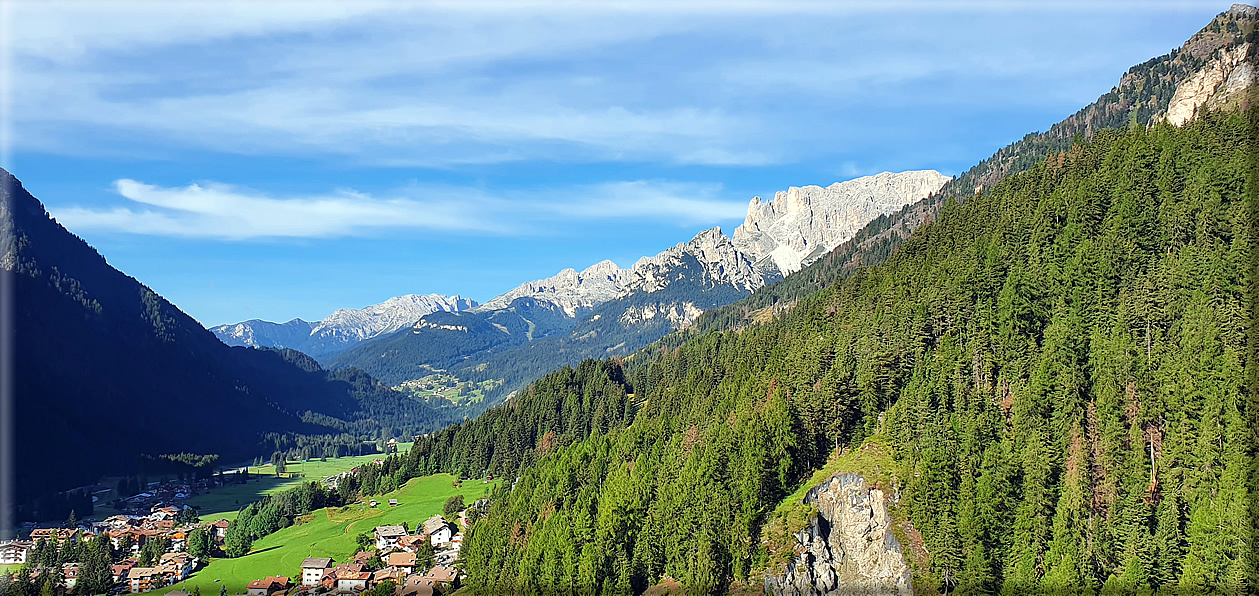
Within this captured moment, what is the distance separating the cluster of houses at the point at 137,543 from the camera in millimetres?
77125

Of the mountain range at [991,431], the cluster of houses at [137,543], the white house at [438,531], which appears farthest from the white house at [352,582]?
the cluster of houses at [137,543]

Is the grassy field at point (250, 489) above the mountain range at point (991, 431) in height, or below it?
below

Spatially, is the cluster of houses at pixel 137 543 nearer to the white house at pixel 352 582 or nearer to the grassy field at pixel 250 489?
the grassy field at pixel 250 489

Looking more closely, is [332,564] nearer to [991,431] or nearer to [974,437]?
[974,437]

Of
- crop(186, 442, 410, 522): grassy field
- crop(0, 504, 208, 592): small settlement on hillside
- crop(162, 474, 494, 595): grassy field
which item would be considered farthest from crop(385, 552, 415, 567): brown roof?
crop(186, 442, 410, 522): grassy field

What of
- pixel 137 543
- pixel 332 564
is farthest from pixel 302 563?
pixel 137 543

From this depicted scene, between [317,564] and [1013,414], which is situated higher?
[1013,414]

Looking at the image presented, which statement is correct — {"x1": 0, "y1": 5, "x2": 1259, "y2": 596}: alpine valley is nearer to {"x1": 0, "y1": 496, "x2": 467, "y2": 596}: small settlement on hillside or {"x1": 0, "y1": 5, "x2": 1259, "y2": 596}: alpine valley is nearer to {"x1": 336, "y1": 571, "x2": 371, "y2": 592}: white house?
{"x1": 336, "y1": 571, "x2": 371, "y2": 592}: white house

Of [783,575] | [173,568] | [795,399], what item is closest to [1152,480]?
[783,575]

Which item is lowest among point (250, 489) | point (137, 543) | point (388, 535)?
point (250, 489)

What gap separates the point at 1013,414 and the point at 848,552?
13.5 m

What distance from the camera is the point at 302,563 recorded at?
251 ft

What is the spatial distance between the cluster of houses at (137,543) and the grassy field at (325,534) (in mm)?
2667

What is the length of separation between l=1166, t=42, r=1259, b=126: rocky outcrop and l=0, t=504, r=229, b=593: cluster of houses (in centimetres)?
13233
